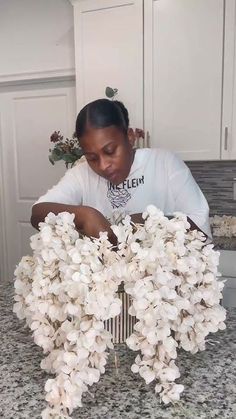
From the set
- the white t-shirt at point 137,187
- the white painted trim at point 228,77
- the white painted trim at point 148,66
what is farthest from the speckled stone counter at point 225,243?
the white t-shirt at point 137,187

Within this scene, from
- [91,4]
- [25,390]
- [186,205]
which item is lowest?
[25,390]

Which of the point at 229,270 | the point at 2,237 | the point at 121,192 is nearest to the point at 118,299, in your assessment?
the point at 121,192

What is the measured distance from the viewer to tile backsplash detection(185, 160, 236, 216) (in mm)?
2668

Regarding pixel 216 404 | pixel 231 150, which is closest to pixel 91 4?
pixel 231 150

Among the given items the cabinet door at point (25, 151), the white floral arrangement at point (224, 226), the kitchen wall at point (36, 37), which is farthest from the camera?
the cabinet door at point (25, 151)

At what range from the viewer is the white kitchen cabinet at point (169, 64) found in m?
2.23

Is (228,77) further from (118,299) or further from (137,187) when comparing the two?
(118,299)

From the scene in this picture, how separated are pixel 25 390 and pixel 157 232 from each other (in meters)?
0.35

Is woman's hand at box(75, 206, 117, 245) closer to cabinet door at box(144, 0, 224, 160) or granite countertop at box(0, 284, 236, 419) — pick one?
granite countertop at box(0, 284, 236, 419)

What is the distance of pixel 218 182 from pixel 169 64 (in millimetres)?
856

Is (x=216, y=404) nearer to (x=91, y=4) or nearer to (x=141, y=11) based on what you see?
(x=141, y=11)

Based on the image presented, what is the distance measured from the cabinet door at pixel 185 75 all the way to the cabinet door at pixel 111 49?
6 centimetres

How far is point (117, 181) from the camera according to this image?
1.10 meters

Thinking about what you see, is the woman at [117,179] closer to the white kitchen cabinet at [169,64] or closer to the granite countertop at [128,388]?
the granite countertop at [128,388]
